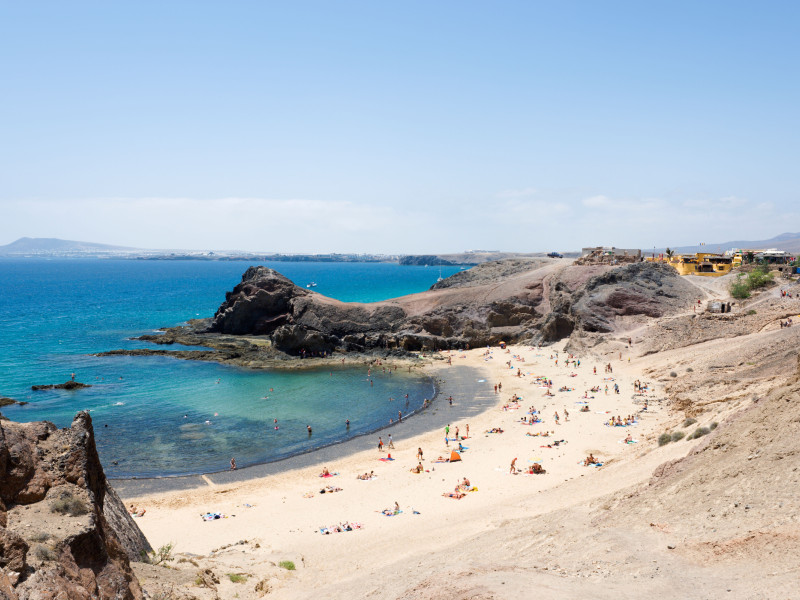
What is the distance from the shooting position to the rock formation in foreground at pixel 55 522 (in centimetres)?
776

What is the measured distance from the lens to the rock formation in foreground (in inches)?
305

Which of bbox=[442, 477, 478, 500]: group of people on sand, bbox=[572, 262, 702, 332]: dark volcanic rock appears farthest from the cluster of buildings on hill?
bbox=[442, 477, 478, 500]: group of people on sand

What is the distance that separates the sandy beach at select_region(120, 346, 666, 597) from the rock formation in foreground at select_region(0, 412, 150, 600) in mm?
6223

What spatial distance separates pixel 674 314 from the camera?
5034 cm

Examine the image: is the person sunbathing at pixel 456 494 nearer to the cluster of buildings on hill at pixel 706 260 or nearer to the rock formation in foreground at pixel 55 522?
the rock formation in foreground at pixel 55 522

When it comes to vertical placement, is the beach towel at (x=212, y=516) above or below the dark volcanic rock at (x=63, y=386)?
below

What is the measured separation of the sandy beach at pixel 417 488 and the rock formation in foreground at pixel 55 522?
6.22m

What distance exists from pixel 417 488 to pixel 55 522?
57.8 feet

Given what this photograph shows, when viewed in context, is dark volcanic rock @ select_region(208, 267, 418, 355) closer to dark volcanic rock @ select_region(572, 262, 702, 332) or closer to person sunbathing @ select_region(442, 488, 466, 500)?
dark volcanic rock @ select_region(572, 262, 702, 332)

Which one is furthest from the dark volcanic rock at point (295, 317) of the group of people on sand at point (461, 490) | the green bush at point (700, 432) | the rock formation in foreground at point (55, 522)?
the rock formation in foreground at point (55, 522)

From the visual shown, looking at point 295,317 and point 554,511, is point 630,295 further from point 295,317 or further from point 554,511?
point 554,511

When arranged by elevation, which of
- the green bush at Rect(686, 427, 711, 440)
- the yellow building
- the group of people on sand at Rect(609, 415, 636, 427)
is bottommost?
the group of people on sand at Rect(609, 415, 636, 427)

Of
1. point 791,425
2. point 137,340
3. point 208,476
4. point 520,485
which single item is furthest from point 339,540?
point 137,340

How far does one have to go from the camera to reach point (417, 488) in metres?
24.9
